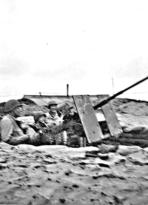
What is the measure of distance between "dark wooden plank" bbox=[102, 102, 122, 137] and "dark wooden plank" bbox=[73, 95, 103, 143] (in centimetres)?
61

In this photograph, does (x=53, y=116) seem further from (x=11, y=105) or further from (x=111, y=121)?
(x=111, y=121)

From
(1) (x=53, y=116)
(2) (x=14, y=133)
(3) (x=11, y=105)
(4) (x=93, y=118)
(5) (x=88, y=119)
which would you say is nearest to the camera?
(2) (x=14, y=133)

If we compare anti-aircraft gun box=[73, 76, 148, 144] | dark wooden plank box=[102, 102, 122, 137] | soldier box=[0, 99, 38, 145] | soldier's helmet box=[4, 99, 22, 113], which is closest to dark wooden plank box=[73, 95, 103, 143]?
anti-aircraft gun box=[73, 76, 148, 144]

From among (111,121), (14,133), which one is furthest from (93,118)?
(14,133)

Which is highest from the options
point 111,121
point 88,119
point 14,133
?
point 88,119

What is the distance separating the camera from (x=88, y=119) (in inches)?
331

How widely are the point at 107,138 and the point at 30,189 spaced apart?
16.5 ft

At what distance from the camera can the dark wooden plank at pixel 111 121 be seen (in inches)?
346

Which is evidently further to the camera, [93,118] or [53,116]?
[53,116]

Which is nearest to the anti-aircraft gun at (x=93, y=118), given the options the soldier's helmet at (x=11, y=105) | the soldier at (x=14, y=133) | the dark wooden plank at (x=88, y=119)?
the dark wooden plank at (x=88, y=119)

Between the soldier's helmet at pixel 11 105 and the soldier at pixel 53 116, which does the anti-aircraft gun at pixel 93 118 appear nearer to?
the soldier at pixel 53 116

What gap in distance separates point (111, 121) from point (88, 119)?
1.02 metres

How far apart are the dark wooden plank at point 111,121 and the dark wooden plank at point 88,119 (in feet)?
2.01

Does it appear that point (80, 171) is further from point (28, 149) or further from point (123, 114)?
point (123, 114)
